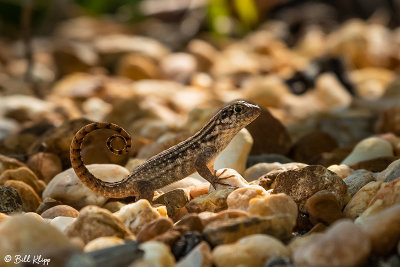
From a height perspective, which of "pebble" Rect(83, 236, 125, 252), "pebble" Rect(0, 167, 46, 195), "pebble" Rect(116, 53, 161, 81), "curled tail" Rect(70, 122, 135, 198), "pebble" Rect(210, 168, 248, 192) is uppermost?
"pebble" Rect(116, 53, 161, 81)

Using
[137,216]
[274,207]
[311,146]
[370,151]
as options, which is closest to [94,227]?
[137,216]

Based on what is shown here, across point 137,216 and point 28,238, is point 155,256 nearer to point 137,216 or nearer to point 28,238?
point 28,238

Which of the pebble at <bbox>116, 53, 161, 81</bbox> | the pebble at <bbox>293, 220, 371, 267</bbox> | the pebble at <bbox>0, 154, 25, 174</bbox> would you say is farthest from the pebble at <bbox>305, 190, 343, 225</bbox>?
the pebble at <bbox>116, 53, 161, 81</bbox>

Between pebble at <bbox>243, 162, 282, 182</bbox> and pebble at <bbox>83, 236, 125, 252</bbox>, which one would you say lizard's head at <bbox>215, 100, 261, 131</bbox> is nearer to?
pebble at <bbox>243, 162, 282, 182</bbox>

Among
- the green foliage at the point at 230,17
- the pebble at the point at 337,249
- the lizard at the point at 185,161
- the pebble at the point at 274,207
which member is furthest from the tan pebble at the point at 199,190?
the green foliage at the point at 230,17

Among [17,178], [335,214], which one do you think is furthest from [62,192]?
[335,214]

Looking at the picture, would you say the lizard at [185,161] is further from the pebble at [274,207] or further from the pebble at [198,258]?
the pebble at [198,258]
